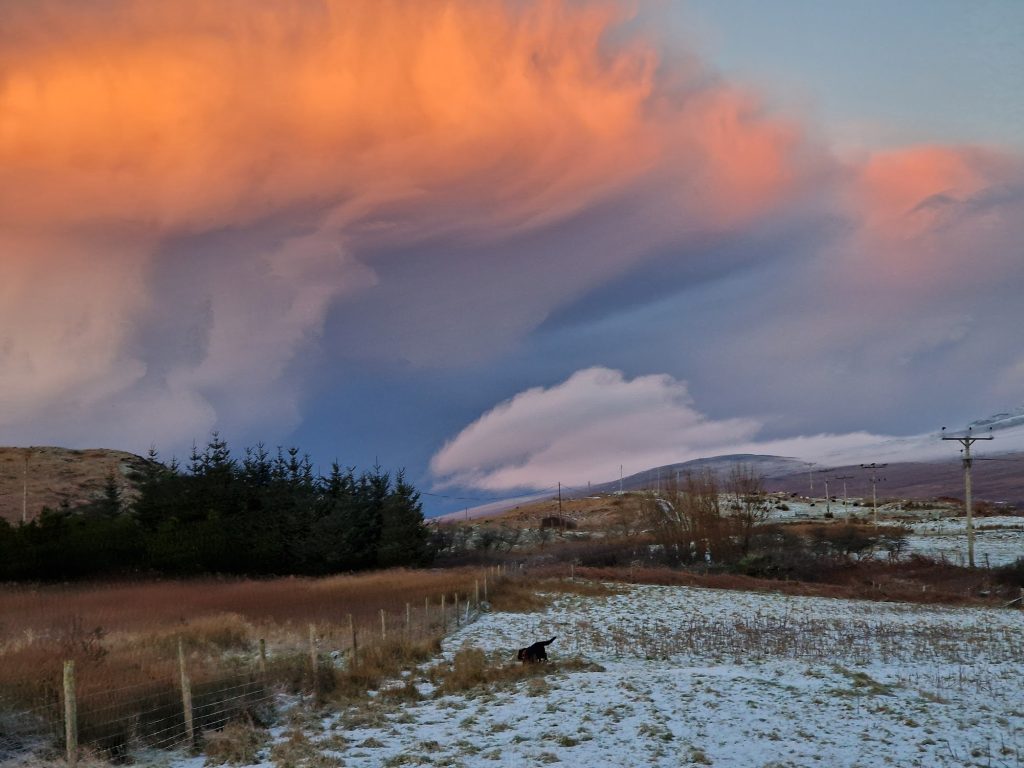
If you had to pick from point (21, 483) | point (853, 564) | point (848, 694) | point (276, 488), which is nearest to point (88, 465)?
point (21, 483)

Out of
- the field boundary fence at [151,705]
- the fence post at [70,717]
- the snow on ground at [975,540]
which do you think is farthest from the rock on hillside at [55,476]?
the fence post at [70,717]

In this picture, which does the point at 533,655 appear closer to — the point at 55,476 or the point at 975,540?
the point at 975,540

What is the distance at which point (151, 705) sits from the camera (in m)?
14.9

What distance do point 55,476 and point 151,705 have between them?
102 metres

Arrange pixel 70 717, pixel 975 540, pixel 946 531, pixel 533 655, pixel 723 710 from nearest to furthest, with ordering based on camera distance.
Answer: pixel 70 717
pixel 723 710
pixel 533 655
pixel 975 540
pixel 946 531

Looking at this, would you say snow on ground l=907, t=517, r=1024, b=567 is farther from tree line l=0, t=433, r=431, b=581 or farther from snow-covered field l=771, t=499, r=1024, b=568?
tree line l=0, t=433, r=431, b=581

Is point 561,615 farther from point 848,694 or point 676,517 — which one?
A: point 676,517

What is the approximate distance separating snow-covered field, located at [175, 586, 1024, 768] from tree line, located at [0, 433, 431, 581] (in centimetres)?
3347

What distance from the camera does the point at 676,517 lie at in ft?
238

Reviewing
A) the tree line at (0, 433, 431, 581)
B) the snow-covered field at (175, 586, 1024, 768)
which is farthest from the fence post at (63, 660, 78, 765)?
the tree line at (0, 433, 431, 581)


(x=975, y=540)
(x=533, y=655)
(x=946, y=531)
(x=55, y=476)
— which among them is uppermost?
(x=55, y=476)

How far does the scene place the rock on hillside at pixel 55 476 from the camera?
90.6 meters

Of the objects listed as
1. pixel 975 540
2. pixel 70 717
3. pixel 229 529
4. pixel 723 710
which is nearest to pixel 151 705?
pixel 70 717

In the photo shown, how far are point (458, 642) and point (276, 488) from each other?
43933 millimetres
